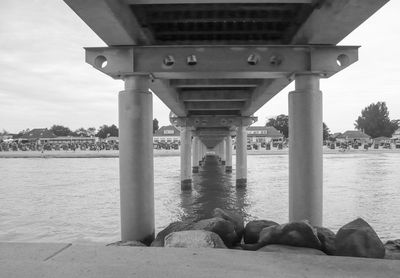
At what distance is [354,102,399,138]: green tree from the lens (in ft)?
463

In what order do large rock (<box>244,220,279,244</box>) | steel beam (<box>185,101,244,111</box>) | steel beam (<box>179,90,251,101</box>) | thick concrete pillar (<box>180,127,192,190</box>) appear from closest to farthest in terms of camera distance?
1. large rock (<box>244,220,279,244</box>)
2. steel beam (<box>179,90,251,101</box>)
3. steel beam (<box>185,101,244,111</box>)
4. thick concrete pillar (<box>180,127,192,190</box>)

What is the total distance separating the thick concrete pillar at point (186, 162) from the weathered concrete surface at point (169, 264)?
17.6 metres

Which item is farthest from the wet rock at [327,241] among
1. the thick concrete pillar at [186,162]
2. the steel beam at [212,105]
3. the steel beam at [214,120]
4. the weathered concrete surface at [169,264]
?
the steel beam at [214,120]

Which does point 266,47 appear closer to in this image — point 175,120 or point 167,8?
point 167,8

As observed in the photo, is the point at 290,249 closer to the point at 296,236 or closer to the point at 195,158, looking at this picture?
the point at 296,236

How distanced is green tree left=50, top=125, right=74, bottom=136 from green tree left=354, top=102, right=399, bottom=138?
389 feet

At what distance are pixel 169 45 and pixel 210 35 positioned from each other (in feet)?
3.25

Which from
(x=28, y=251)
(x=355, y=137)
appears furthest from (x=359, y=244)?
(x=355, y=137)

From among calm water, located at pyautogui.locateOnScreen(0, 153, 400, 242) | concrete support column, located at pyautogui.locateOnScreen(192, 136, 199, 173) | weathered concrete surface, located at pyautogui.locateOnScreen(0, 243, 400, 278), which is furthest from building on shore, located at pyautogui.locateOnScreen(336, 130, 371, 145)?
weathered concrete surface, located at pyautogui.locateOnScreen(0, 243, 400, 278)

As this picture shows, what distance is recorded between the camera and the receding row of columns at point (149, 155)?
828cm

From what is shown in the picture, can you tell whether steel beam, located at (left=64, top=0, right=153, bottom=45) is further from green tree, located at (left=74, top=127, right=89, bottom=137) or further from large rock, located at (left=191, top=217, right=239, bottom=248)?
green tree, located at (left=74, top=127, right=89, bottom=137)

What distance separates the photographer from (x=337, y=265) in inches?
161

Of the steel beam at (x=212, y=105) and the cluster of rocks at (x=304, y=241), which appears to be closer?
the cluster of rocks at (x=304, y=241)

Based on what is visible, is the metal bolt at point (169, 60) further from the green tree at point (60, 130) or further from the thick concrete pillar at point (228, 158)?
the green tree at point (60, 130)
